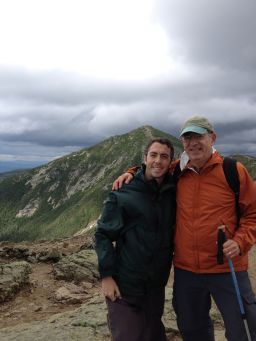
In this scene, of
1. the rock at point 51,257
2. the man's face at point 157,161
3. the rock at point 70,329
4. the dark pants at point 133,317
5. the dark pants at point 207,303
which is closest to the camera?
the dark pants at point 207,303

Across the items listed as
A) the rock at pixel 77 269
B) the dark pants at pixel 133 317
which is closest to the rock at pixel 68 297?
the rock at pixel 77 269

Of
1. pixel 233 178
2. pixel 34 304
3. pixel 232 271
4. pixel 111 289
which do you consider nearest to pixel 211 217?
pixel 233 178

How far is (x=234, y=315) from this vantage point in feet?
21.3

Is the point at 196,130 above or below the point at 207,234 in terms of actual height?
above

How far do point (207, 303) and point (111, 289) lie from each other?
1.84 meters

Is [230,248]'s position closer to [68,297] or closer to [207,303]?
[207,303]

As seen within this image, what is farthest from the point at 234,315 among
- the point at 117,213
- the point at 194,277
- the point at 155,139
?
the point at 155,139

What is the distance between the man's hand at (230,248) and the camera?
20.5ft

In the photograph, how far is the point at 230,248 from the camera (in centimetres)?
A: 626

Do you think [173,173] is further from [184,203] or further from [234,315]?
[234,315]

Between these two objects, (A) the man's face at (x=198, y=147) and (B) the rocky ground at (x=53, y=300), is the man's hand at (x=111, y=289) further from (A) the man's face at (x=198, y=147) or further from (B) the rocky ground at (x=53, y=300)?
(B) the rocky ground at (x=53, y=300)

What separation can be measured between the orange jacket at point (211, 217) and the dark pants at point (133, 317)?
3.29 ft

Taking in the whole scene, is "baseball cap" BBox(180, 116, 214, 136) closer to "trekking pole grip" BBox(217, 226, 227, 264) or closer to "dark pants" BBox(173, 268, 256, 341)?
"trekking pole grip" BBox(217, 226, 227, 264)

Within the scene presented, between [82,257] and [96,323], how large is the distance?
862cm
